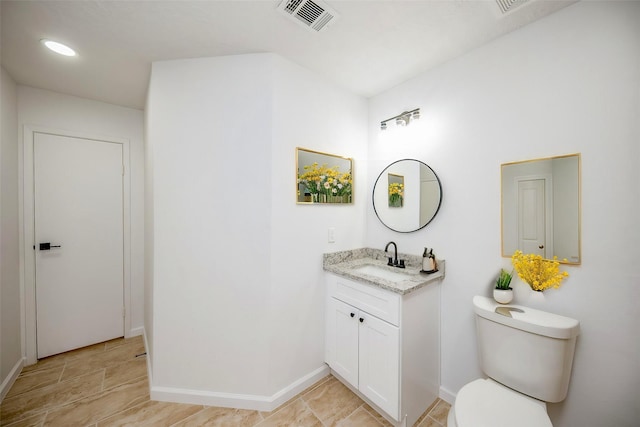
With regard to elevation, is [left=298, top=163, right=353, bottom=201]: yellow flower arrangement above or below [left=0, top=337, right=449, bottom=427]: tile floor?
above

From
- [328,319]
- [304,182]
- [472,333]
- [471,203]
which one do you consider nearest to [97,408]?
[328,319]

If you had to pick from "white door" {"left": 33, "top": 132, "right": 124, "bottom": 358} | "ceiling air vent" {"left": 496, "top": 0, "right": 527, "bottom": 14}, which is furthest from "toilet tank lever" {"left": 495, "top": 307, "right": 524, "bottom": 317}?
"white door" {"left": 33, "top": 132, "right": 124, "bottom": 358}

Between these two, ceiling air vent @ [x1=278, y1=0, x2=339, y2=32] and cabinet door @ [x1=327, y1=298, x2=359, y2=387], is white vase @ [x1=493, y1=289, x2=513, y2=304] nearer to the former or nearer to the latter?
cabinet door @ [x1=327, y1=298, x2=359, y2=387]

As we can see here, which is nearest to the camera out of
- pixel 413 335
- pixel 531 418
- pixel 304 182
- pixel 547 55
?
pixel 531 418

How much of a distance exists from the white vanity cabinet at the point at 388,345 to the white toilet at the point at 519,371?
35 cm

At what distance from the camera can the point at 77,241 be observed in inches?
93.3

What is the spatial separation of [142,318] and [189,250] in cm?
171

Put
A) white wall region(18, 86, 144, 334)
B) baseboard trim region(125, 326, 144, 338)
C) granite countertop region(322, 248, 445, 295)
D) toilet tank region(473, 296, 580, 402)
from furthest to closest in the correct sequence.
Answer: baseboard trim region(125, 326, 144, 338) < white wall region(18, 86, 144, 334) < granite countertop region(322, 248, 445, 295) < toilet tank region(473, 296, 580, 402)

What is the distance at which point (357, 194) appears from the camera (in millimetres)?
2256

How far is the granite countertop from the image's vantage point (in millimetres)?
1537

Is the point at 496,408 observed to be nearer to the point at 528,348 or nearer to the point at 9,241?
the point at 528,348

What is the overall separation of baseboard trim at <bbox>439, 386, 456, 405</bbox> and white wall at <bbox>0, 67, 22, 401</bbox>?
324 cm

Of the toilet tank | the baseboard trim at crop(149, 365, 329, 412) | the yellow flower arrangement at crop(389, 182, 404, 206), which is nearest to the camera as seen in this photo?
the toilet tank

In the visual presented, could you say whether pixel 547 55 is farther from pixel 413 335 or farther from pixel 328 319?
pixel 328 319
